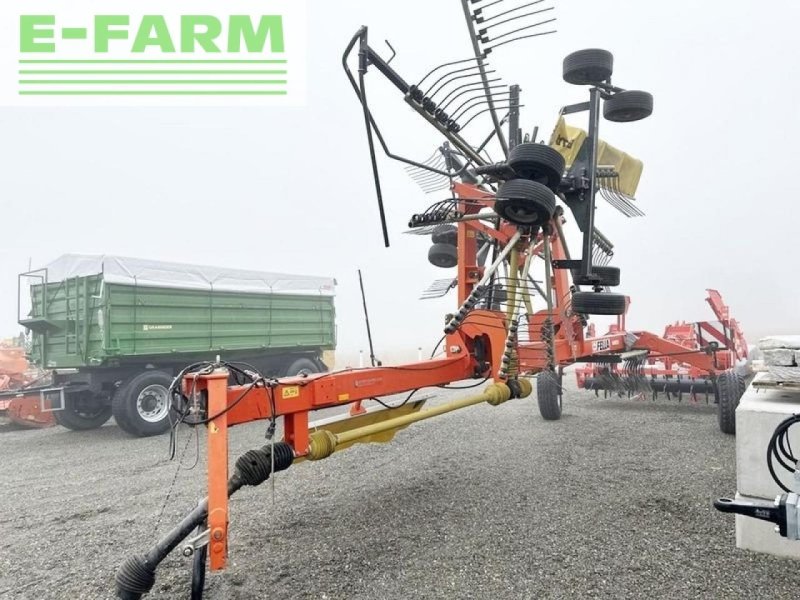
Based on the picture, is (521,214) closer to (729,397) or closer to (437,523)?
(437,523)

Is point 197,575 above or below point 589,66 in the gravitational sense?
below

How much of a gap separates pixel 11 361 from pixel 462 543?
34.4 ft

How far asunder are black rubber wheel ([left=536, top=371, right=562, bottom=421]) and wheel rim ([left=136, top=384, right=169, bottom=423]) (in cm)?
574

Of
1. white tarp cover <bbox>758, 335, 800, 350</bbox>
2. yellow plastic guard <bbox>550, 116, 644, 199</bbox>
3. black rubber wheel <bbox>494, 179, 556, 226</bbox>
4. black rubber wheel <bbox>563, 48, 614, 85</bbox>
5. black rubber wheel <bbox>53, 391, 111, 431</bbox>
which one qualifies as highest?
black rubber wheel <bbox>563, 48, 614, 85</bbox>

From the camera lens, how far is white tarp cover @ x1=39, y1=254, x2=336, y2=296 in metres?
8.20

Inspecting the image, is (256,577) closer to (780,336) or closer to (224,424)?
(224,424)

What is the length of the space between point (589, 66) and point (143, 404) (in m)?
7.55

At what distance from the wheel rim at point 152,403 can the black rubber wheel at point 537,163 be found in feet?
22.7

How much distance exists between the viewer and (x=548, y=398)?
723 cm

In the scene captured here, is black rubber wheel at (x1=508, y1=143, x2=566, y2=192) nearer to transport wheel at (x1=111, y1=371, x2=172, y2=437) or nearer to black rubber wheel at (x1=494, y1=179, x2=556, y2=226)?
black rubber wheel at (x1=494, y1=179, x2=556, y2=226)

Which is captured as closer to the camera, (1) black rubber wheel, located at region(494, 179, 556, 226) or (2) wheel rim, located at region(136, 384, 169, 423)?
(1) black rubber wheel, located at region(494, 179, 556, 226)

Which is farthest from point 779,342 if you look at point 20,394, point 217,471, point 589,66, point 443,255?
point 20,394

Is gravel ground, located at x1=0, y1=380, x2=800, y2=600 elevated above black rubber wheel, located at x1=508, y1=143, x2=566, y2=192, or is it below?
below

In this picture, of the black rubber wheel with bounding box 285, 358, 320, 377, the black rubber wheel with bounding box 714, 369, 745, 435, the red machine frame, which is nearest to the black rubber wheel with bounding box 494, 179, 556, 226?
the red machine frame
